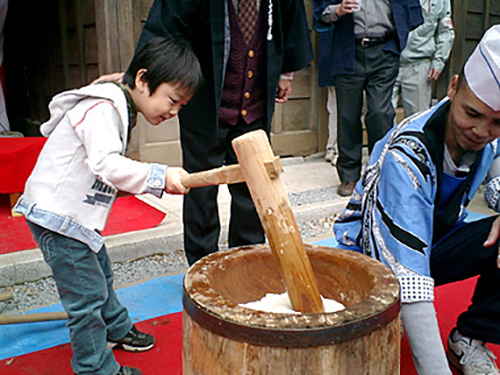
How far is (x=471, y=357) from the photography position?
85.8 inches

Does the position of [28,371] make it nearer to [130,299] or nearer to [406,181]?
[130,299]

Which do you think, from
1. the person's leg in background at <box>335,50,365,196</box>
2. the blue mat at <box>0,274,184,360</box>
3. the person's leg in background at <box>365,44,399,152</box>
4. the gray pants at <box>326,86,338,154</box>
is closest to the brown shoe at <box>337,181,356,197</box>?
the person's leg in background at <box>335,50,365,196</box>

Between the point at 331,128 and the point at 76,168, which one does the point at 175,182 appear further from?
the point at 331,128

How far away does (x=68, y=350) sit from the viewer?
234 cm

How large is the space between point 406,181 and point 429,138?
216mm

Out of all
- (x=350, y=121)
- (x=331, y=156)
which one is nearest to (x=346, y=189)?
(x=350, y=121)

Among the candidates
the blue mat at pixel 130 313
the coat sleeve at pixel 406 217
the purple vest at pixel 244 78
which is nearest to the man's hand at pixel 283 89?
the purple vest at pixel 244 78

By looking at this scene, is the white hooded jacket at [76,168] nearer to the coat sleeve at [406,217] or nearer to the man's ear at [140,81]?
the man's ear at [140,81]

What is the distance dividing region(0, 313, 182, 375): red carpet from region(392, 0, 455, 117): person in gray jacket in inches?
140

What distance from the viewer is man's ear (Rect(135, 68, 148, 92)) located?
196cm

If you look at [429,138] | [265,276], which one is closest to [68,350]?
[265,276]

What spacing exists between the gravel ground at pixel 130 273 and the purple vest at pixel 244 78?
1.05 metres

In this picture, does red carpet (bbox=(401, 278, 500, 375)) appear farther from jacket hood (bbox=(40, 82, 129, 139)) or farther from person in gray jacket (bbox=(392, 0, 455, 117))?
person in gray jacket (bbox=(392, 0, 455, 117))

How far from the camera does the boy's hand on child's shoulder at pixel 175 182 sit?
1.60 meters
